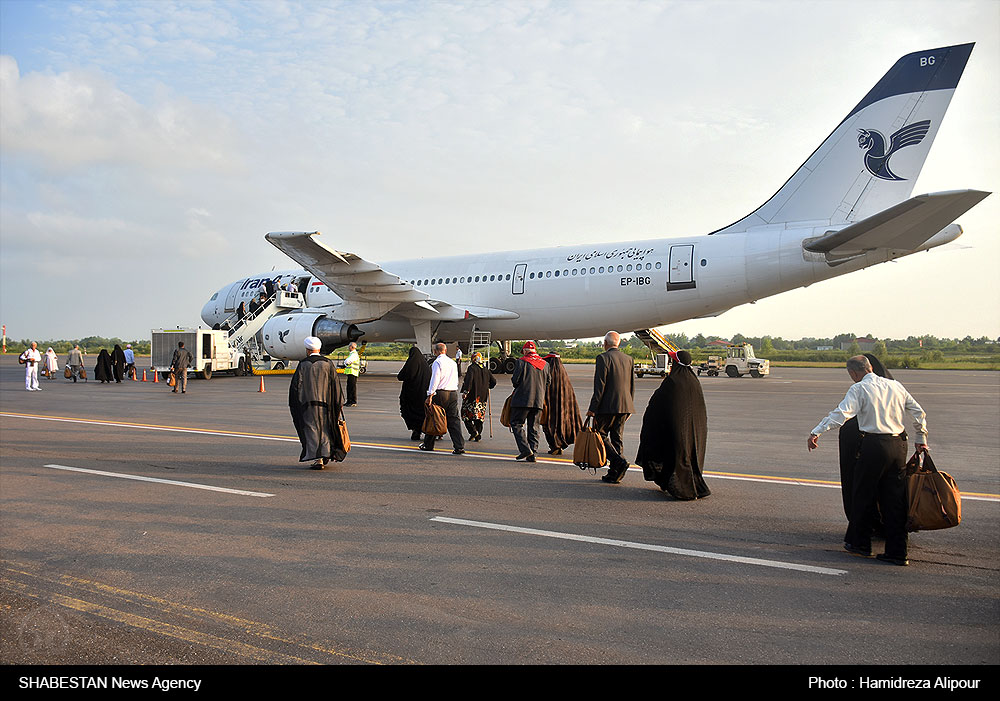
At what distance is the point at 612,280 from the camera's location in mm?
22781

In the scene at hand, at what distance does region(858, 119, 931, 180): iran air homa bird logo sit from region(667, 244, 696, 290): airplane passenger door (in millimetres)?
5299

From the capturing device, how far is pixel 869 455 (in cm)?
530

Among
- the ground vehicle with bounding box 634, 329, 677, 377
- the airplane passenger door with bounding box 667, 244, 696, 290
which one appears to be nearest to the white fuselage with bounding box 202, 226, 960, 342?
the airplane passenger door with bounding box 667, 244, 696, 290

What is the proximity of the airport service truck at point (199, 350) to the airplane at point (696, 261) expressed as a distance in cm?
208

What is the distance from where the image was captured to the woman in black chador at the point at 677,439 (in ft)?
23.3

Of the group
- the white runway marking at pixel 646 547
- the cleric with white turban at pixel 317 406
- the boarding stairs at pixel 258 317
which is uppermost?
the boarding stairs at pixel 258 317

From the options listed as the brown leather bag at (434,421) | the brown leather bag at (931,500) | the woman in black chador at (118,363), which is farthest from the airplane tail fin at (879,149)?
the woman in black chador at (118,363)

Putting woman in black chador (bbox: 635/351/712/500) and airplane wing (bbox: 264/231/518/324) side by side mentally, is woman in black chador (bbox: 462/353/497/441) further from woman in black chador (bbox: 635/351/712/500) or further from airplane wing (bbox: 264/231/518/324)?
airplane wing (bbox: 264/231/518/324)

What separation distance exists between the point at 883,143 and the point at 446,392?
15.1m

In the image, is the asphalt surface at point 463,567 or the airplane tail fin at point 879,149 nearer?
the asphalt surface at point 463,567

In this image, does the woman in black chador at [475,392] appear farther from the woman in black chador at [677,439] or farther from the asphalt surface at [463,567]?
the woman in black chador at [677,439]

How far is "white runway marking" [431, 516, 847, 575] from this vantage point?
4992mm

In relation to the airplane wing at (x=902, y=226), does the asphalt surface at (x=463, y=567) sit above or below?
below
